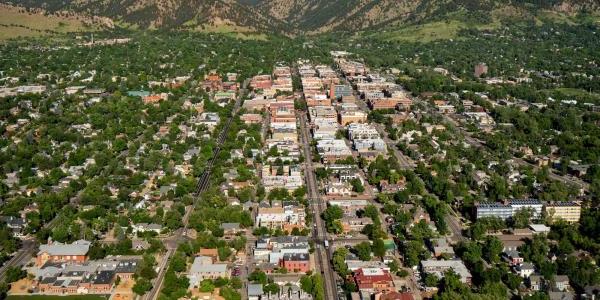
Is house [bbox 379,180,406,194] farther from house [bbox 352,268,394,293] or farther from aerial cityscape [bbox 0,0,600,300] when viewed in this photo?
house [bbox 352,268,394,293]

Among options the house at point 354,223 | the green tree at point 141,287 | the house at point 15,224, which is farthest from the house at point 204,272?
the house at point 15,224

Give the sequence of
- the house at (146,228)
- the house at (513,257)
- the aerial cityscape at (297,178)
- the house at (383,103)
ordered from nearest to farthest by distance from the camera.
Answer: the aerial cityscape at (297,178) → the house at (513,257) → the house at (146,228) → the house at (383,103)

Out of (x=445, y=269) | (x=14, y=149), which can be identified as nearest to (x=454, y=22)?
(x=14, y=149)

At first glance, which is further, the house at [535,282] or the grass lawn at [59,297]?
the house at [535,282]

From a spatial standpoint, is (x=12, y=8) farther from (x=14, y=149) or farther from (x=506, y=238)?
(x=506, y=238)

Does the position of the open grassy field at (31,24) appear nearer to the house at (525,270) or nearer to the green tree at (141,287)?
the green tree at (141,287)

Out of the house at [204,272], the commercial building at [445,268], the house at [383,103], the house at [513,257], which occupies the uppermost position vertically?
the house at [204,272]

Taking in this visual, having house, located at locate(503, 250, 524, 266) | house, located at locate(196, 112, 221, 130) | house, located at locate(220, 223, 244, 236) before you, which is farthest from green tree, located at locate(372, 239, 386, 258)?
house, located at locate(196, 112, 221, 130)
